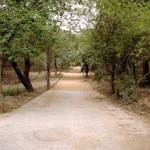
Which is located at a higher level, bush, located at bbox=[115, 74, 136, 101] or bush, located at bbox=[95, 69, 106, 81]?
bush, located at bbox=[95, 69, 106, 81]

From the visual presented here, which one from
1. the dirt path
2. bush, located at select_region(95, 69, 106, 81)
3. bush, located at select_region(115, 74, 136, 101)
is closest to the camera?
the dirt path

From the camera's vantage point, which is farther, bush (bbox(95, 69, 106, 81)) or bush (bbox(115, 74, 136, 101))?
bush (bbox(95, 69, 106, 81))

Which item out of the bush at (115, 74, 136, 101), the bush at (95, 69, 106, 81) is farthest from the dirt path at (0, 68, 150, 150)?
the bush at (95, 69, 106, 81)

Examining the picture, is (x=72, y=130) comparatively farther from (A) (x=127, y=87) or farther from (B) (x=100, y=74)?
(B) (x=100, y=74)

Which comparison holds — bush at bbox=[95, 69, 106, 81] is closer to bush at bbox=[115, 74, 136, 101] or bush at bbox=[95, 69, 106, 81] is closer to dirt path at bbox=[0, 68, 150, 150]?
bush at bbox=[115, 74, 136, 101]

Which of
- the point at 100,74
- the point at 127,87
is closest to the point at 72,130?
the point at 127,87

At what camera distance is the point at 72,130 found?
10391 millimetres

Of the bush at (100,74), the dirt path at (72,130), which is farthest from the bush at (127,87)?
the dirt path at (72,130)

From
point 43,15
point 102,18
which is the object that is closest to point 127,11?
point 102,18

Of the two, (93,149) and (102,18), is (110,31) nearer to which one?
(102,18)

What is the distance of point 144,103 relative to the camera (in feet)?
58.1

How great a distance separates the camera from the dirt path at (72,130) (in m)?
8.53

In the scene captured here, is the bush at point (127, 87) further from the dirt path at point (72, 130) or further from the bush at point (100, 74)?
the dirt path at point (72, 130)

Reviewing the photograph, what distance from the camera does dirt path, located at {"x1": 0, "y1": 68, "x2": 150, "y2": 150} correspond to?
8531mm
